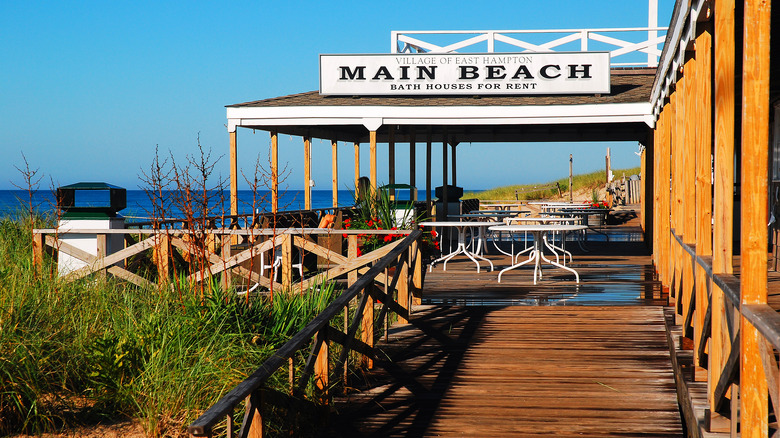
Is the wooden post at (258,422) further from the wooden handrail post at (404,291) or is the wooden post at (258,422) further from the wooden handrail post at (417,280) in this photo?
the wooden handrail post at (417,280)

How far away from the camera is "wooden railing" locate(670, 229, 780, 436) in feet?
8.20

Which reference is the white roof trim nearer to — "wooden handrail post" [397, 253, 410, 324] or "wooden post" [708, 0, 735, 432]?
"wooden handrail post" [397, 253, 410, 324]

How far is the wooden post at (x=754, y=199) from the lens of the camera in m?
2.63

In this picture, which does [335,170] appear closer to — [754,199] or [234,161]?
[234,161]

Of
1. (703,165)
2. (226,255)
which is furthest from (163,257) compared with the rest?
(703,165)

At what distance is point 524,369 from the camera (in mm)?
5668

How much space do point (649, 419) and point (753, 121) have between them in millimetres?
2473

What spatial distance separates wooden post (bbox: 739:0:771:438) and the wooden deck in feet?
5.33

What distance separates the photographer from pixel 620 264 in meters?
11.5

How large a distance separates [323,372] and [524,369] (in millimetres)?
1847

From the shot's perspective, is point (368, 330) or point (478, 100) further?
point (478, 100)

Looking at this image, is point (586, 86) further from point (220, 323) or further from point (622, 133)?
point (220, 323)

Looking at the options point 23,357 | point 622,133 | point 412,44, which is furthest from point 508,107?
point 23,357

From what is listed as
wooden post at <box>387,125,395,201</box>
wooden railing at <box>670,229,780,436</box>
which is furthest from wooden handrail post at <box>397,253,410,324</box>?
wooden post at <box>387,125,395,201</box>
